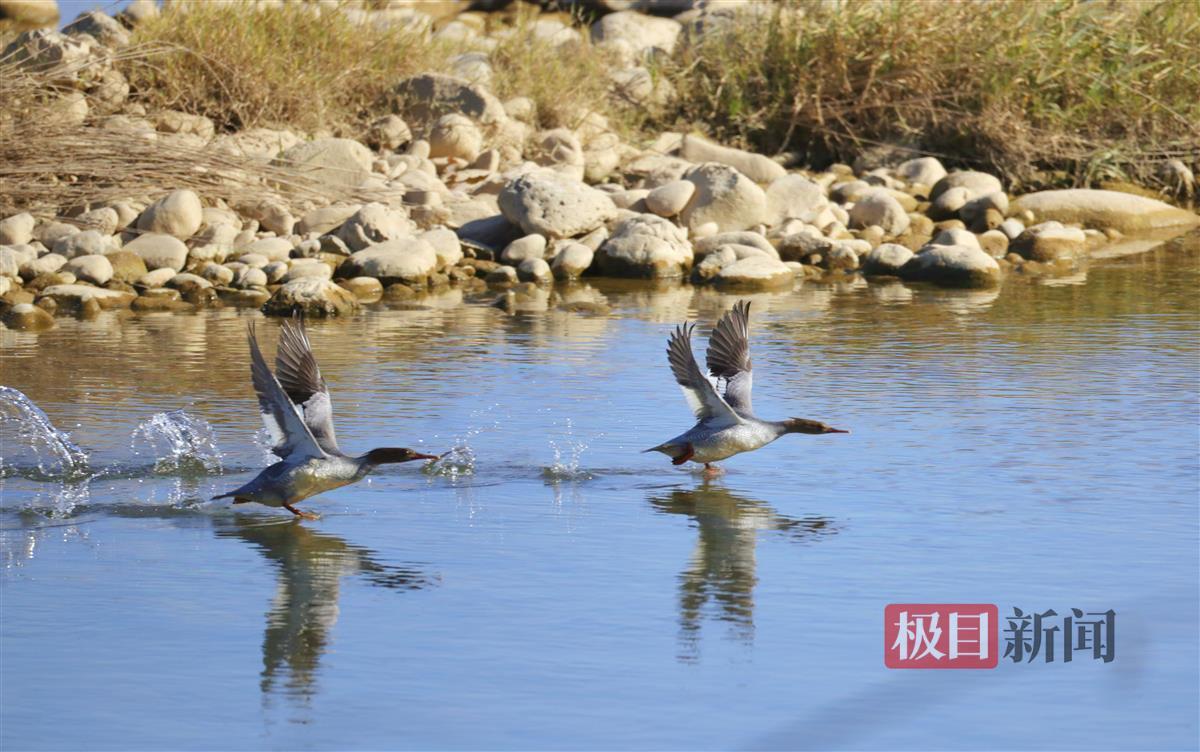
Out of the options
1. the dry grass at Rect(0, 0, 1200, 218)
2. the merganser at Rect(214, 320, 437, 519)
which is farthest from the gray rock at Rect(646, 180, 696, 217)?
the merganser at Rect(214, 320, 437, 519)

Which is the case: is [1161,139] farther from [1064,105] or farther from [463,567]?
[463,567]

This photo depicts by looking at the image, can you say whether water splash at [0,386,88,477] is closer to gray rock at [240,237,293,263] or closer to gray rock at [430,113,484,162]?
gray rock at [240,237,293,263]

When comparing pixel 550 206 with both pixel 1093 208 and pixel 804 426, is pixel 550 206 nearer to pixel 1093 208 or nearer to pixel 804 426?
pixel 1093 208

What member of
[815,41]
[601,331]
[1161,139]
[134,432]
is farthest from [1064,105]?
[134,432]

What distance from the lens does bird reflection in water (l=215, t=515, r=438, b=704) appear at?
550 cm

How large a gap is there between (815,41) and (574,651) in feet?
46.5

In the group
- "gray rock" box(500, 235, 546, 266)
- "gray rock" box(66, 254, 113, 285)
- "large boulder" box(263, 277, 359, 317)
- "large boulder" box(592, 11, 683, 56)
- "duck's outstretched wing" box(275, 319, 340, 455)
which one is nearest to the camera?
"duck's outstretched wing" box(275, 319, 340, 455)

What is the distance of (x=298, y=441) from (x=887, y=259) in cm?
897

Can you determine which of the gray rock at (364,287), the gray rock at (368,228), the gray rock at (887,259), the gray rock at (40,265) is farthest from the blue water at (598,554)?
the gray rock at (887,259)

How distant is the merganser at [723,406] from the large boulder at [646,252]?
6886 millimetres

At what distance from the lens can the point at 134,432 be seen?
8.67 meters

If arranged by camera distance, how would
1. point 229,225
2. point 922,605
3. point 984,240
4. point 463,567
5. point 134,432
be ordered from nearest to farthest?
1. point 922,605
2. point 463,567
3. point 134,432
4. point 229,225
5. point 984,240

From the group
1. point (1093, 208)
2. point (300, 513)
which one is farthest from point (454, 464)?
point (1093, 208)

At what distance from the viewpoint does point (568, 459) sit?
27.0 ft
